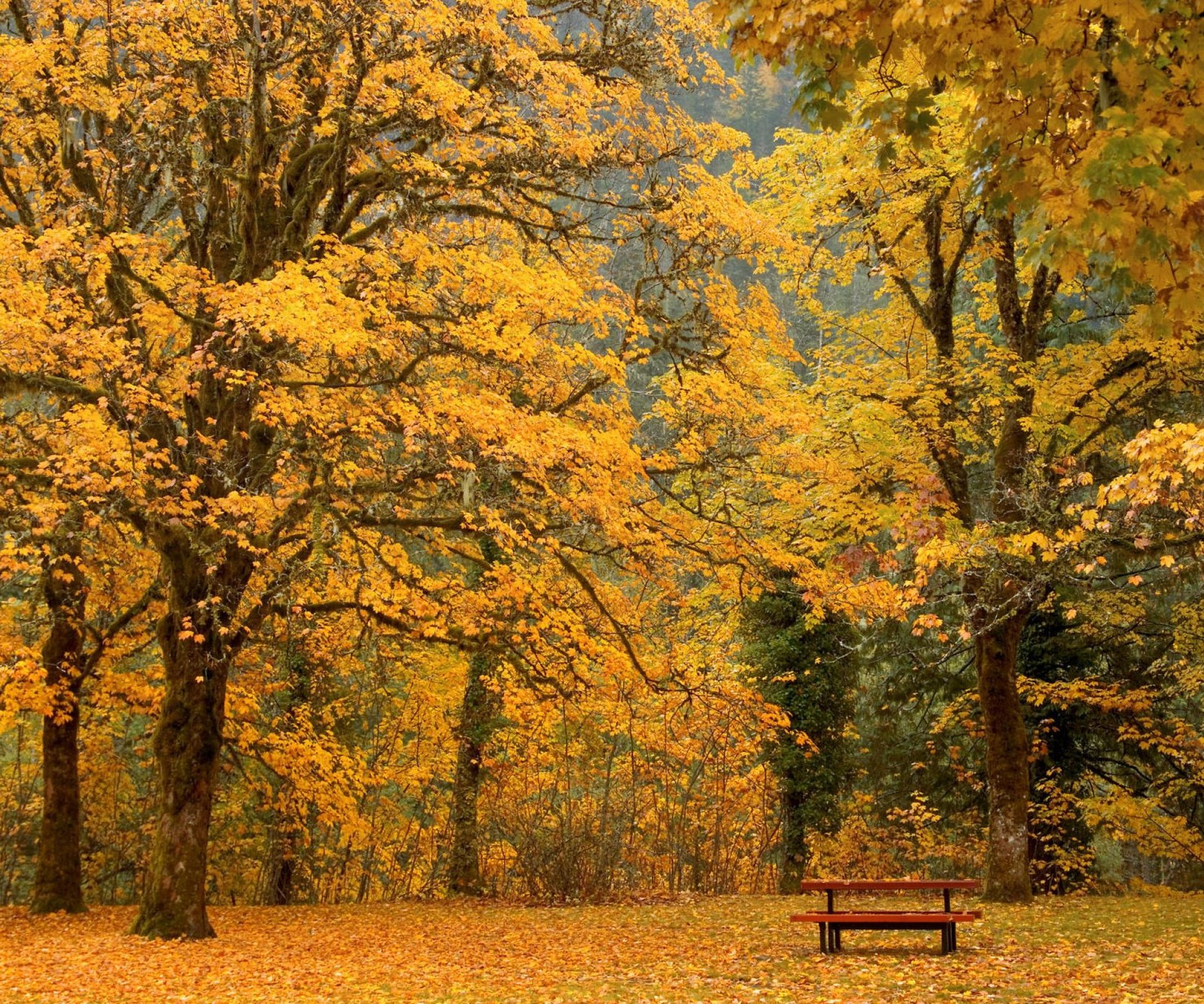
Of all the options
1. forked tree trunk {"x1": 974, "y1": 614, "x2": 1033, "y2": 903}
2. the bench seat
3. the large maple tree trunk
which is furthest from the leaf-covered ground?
forked tree trunk {"x1": 974, "y1": 614, "x2": 1033, "y2": 903}

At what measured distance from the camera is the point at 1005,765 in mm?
11750

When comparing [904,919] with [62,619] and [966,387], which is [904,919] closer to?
[966,387]

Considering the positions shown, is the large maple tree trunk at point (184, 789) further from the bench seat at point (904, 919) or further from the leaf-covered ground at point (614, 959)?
the bench seat at point (904, 919)

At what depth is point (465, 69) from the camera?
10.8 m

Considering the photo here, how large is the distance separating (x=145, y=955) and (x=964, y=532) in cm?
807

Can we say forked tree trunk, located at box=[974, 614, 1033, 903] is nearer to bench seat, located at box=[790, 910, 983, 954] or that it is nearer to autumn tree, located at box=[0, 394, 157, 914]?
bench seat, located at box=[790, 910, 983, 954]

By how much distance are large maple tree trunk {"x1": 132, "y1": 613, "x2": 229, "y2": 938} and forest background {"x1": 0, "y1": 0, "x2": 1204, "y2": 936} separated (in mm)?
36

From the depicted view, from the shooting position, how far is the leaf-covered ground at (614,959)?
658 centimetres

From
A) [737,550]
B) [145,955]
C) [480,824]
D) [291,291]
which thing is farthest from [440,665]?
[291,291]

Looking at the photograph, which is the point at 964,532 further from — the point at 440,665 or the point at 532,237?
the point at 440,665

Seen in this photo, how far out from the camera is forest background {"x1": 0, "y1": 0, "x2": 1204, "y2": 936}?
9273mm

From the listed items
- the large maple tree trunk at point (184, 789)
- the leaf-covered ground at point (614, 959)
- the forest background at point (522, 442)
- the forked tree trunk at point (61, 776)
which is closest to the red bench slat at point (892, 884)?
the leaf-covered ground at point (614, 959)

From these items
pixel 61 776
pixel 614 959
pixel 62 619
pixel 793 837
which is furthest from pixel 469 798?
pixel 614 959

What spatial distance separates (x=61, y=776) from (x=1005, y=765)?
35.6 feet
